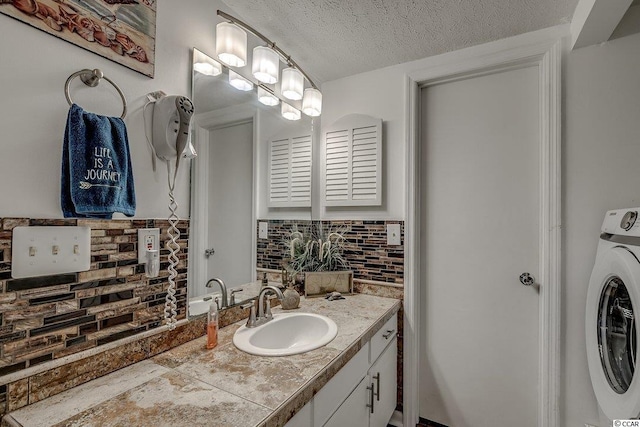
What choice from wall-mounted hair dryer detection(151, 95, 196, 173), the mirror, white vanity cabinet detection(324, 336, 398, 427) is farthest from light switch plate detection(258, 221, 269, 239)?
white vanity cabinet detection(324, 336, 398, 427)

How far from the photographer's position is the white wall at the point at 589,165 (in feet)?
4.55

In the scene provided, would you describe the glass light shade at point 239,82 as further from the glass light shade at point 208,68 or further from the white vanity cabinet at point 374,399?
the white vanity cabinet at point 374,399

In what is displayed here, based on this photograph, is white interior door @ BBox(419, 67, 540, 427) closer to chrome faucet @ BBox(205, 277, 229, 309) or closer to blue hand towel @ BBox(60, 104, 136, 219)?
chrome faucet @ BBox(205, 277, 229, 309)

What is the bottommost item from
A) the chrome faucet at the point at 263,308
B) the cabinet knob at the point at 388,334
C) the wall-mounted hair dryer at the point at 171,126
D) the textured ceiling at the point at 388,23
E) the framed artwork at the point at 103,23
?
the cabinet knob at the point at 388,334

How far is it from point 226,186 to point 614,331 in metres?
1.78

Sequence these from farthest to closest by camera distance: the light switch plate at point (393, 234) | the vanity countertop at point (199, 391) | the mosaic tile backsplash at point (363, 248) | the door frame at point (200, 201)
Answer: the light switch plate at point (393, 234)
the mosaic tile backsplash at point (363, 248)
the door frame at point (200, 201)
the vanity countertop at point (199, 391)

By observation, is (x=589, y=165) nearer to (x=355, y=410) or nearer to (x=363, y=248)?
(x=363, y=248)

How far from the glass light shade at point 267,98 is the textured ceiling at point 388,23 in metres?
0.30

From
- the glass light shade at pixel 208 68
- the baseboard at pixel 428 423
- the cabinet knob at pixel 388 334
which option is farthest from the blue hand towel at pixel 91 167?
the baseboard at pixel 428 423

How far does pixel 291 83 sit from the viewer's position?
168 centimetres

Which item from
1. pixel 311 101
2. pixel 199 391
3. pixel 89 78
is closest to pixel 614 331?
pixel 199 391

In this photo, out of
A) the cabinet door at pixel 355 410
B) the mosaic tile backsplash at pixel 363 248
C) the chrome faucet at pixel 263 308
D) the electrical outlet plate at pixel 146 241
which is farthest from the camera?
the mosaic tile backsplash at pixel 363 248

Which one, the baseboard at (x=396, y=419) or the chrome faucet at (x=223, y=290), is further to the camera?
the baseboard at (x=396, y=419)

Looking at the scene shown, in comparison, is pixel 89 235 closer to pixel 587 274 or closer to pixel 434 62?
pixel 434 62
